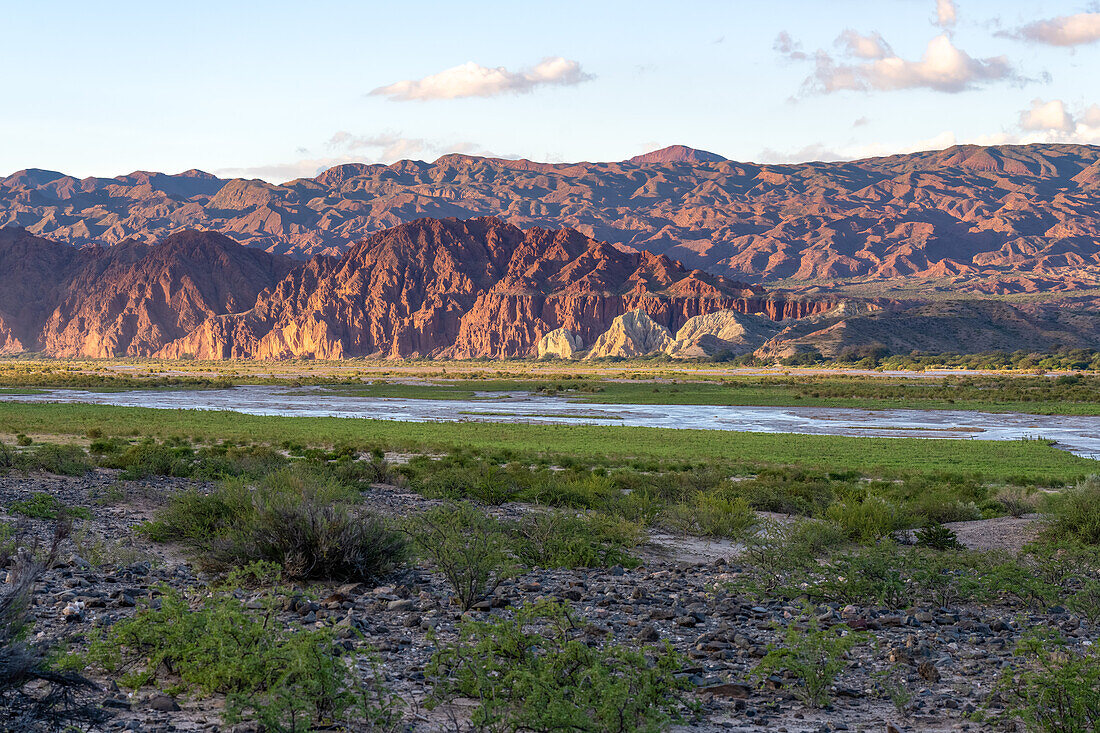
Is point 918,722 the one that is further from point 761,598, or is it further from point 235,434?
point 235,434

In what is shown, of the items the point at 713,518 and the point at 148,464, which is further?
the point at 148,464

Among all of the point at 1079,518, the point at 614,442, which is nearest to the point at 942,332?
the point at 614,442

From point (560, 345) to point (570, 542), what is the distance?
7159 inches

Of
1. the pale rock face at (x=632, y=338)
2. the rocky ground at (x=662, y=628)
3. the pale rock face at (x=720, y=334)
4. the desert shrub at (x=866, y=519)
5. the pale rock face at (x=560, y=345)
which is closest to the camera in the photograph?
the rocky ground at (x=662, y=628)

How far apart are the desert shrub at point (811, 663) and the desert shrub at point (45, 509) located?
38.1 feet

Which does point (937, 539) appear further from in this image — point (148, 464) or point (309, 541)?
point (148, 464)

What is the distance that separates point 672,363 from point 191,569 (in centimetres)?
14794

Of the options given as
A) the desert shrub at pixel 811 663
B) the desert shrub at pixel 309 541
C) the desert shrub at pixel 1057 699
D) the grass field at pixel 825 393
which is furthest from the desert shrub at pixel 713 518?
the grass field at pixel 825 393

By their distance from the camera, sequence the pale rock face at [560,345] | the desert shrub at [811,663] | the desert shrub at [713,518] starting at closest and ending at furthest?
the desert shrub at [811,663] < the desert shrub at [713,518] < the pale rock face at [560,345]

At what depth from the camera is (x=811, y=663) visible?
768 cm

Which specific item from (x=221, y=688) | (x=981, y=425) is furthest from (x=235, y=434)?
(x=981, y=425)

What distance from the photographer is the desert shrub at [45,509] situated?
1472 centimetres

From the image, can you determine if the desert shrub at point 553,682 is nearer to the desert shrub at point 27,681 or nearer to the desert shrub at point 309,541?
the desert shrub at point 27,681

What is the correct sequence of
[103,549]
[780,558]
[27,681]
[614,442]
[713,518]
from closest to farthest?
[27,681]
[103,549]
[780,558]
[713,518]
[614,442]
